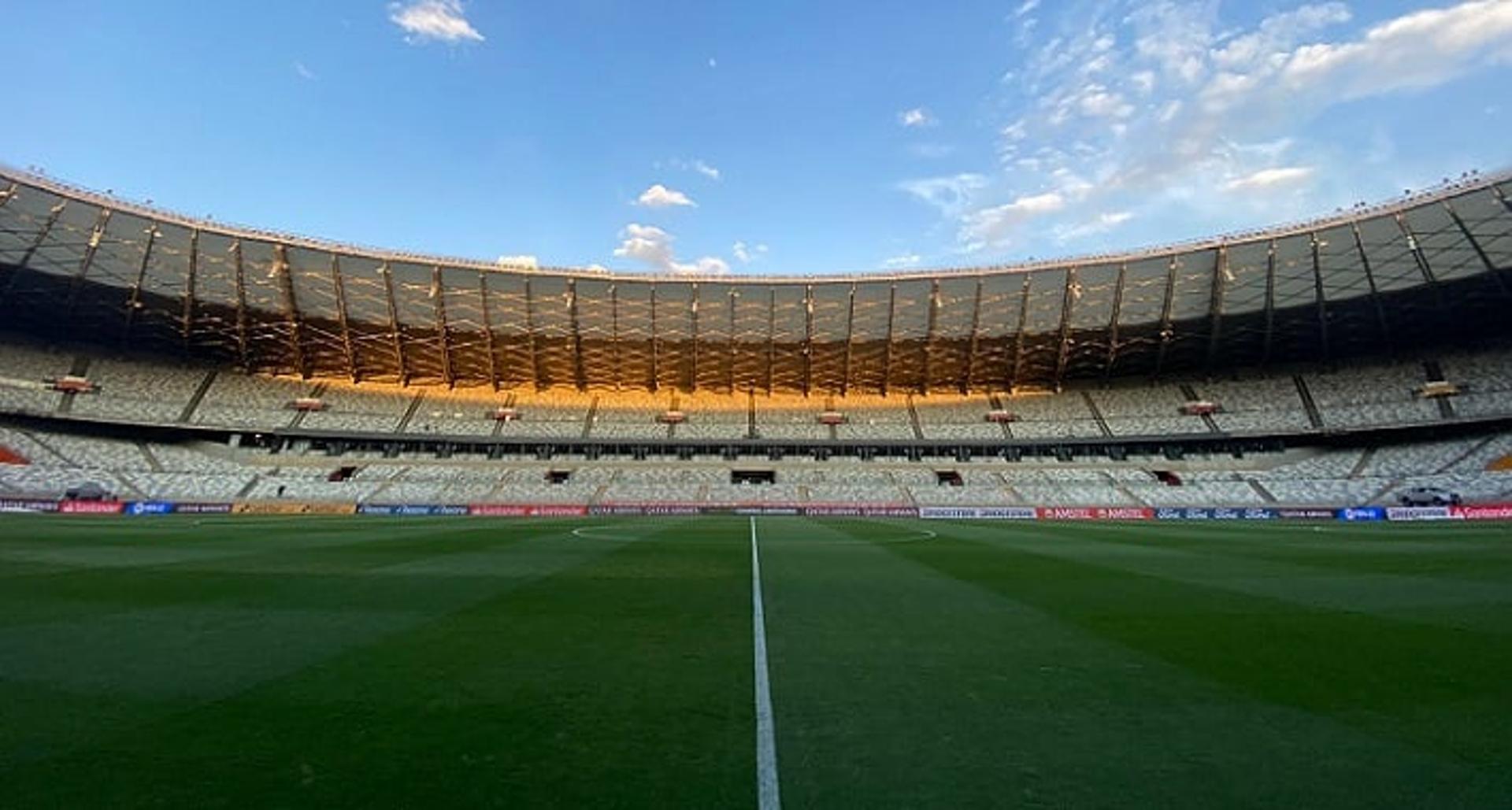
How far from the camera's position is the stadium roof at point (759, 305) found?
43.3 m

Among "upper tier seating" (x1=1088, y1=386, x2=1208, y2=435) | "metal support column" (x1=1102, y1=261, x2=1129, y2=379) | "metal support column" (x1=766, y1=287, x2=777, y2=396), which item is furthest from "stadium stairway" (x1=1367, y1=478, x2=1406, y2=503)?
"metal support column" (x1=766, y1=287, x2=777, y2=396)

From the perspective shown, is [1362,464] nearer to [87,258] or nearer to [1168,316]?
[1168,316]

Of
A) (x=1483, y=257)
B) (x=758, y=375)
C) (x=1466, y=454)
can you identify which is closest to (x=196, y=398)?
(x=758, y=375)

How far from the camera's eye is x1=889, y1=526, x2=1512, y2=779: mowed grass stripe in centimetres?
445

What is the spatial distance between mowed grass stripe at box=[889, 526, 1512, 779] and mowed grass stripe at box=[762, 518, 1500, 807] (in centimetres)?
31

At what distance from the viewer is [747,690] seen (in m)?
5.16

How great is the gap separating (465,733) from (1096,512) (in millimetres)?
48507

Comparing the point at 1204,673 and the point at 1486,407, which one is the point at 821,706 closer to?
the point at 1204,673

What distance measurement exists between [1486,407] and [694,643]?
63.2 m

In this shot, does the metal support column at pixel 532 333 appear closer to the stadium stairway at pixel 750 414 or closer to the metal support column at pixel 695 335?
the metal support column at pixel 695 335

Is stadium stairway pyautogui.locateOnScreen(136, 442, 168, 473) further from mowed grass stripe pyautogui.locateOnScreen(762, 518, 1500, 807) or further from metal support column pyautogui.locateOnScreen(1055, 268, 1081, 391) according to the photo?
metal support column pyautogui.locateOnScreen(1055, 268, 1081, 391)

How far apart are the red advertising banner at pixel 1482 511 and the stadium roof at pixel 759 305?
15332mm

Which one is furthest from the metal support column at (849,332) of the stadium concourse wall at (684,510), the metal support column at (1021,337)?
the stadium concourse wall at (684,510)

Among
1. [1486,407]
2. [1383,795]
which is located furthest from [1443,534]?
[1486,407]
